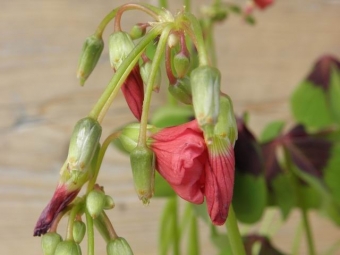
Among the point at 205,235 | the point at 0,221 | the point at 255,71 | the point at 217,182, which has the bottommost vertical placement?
the point at 205,235

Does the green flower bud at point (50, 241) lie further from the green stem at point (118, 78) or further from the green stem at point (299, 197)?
the green stem at point (299, 197)

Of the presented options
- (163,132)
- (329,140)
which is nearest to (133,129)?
(163,132)

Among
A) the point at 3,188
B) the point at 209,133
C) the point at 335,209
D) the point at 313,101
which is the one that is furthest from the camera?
the point at 3,188

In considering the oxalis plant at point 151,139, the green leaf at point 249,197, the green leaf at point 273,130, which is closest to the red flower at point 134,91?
the oxalis plant at point 151,139

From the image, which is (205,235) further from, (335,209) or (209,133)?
(209,133)

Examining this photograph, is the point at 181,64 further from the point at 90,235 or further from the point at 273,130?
the point at 273,130

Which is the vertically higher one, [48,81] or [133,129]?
[133,129]
